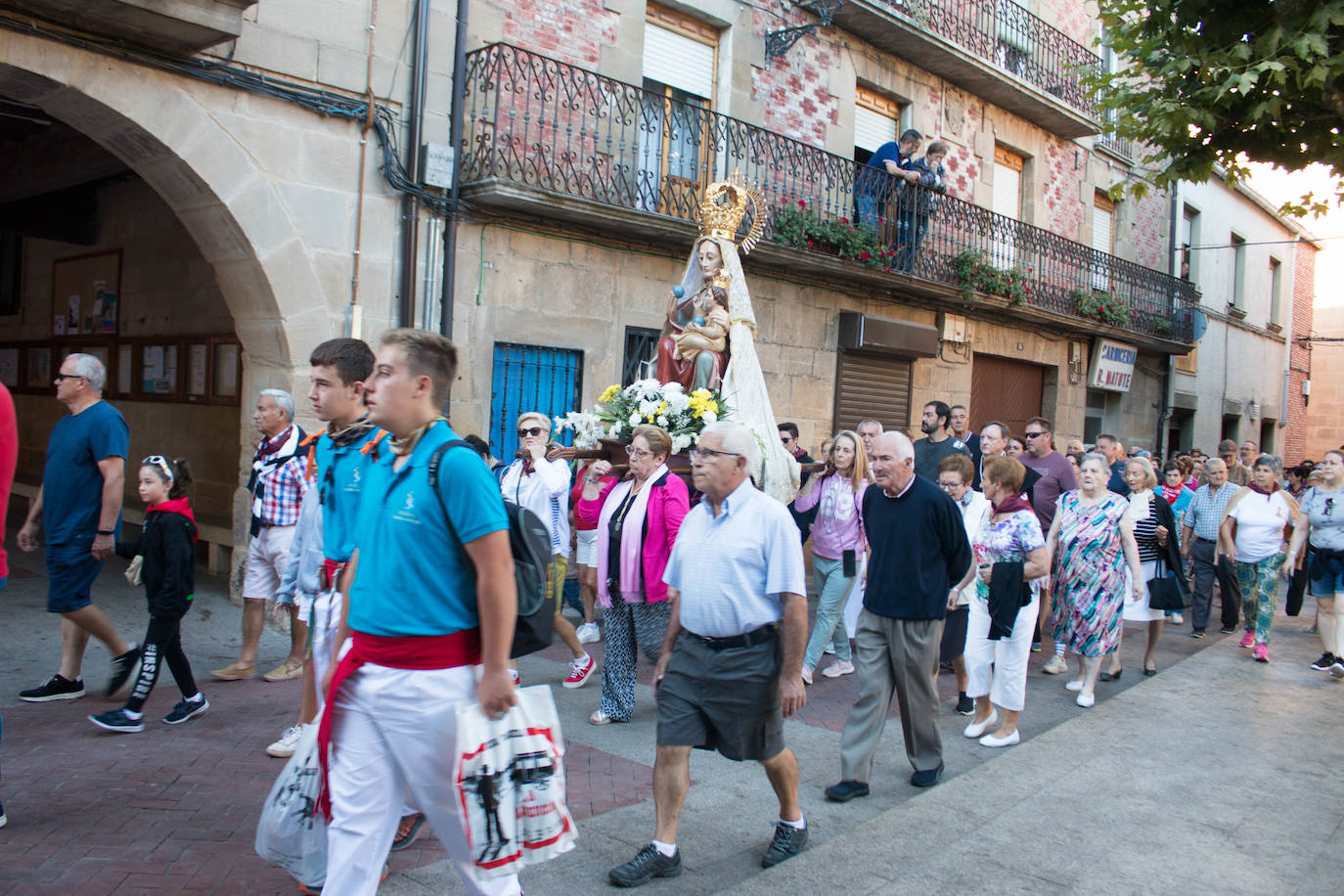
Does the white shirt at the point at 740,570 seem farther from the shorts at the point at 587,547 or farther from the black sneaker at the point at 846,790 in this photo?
the shorts at the point at 587,547

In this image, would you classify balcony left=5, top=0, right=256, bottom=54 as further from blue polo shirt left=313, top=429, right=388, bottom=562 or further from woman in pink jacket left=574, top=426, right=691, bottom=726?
blue polo shirt left=313, top=429, right=388, bottom=562

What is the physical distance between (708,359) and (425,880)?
15.5ft

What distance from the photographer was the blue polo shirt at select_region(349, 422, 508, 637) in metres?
2.68

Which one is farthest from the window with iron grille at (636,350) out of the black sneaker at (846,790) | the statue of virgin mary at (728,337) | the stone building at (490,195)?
the black sneaker at (846,790)

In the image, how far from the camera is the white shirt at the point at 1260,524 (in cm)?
887

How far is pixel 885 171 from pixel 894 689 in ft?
33.8

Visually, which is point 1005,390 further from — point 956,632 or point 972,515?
point 956,632

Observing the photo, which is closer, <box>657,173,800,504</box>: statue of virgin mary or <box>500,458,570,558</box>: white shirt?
<box>500,458,570,558</box>: white shirt

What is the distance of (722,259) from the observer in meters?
7.77

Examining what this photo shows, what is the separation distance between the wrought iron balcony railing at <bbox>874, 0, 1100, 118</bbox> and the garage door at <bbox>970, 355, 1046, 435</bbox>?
13.9 ft

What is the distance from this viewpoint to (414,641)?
2709 millimetres

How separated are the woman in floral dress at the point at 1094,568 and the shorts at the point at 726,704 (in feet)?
12.7

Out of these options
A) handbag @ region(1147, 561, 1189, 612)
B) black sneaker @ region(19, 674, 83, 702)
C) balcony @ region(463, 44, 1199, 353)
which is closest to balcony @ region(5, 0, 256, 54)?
balcony @ region(463, 44, 1199, 353)

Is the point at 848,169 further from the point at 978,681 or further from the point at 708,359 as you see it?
the point at 978,681
